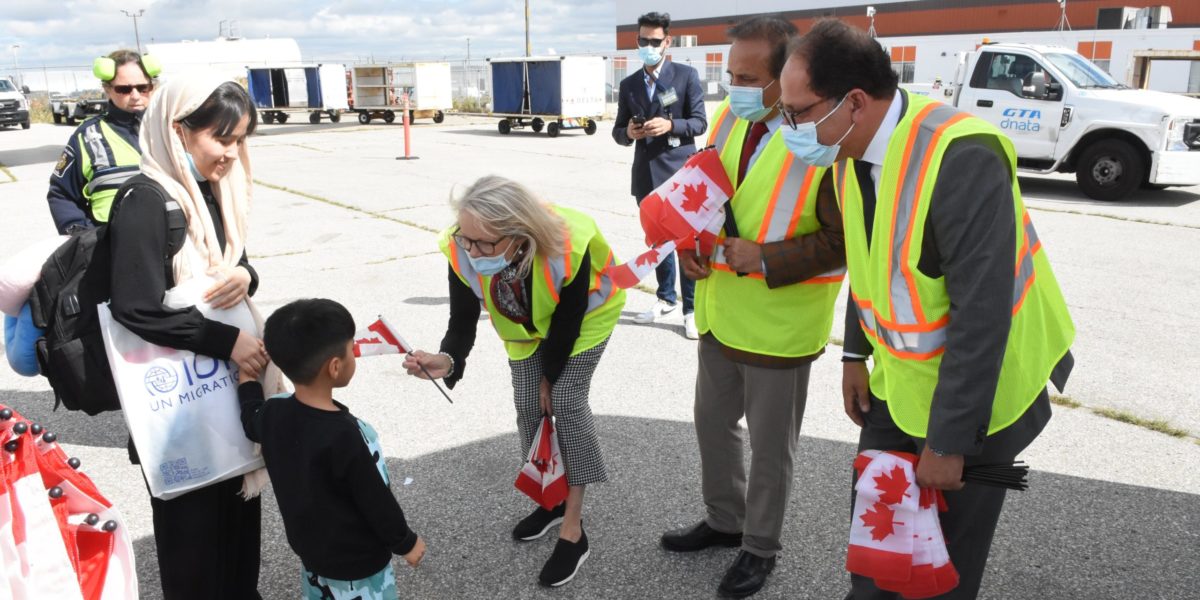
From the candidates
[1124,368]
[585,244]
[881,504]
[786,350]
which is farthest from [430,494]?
[1124,368]

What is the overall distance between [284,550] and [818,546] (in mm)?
2080

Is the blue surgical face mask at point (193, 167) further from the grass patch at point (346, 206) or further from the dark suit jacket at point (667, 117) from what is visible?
the grass patch at point (346, 206)

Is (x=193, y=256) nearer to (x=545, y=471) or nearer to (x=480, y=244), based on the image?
(x=480, y=244)

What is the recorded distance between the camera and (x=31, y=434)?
1.90 metres

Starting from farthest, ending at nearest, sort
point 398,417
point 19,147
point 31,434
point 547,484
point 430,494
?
point 19,147 < point 398,417 < point 430,494 < point 547,484 < point 31,434

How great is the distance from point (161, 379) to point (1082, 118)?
1206 cm

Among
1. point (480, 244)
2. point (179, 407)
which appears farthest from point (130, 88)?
point (179, 407)

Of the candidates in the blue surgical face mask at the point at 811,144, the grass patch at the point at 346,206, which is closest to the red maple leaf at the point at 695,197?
the blue surgical face mask at the point at 811,144

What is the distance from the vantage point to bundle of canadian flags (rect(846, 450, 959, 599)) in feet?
6.77

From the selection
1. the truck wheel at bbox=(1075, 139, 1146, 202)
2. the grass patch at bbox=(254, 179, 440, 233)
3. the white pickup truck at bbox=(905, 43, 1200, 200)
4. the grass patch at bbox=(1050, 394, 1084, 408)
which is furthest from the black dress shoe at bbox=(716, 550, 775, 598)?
the truck wheel at bbox=(1075, 139, 1146, 202)

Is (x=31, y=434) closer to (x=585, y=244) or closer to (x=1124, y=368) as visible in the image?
(x=585, y=244)

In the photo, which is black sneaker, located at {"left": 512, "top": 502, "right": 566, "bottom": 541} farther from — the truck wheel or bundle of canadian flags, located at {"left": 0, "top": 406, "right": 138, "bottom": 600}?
the truck wheel

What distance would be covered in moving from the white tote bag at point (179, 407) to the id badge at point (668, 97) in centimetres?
413

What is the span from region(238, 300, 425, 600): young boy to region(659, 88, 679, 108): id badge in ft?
13.4
